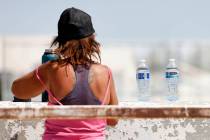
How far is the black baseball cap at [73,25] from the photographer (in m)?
3.12

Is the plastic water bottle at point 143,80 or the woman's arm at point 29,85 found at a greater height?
the woman's arm at point 29,85

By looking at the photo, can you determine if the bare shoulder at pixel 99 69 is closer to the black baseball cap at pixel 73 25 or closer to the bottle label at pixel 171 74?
the black baseball cap at pixel 73 25

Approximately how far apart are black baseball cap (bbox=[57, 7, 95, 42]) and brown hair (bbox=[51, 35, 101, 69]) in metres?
0.03

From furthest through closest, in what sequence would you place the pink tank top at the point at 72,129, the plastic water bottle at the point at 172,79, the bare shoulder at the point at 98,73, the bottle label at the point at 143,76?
the bottle label at the point at 143,76, the plastic water bottle at the point at 172,79, the bare shoulder at the point at 98,73, the pink tank top at the point at 72,129

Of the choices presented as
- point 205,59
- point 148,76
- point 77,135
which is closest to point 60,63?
point 77,135

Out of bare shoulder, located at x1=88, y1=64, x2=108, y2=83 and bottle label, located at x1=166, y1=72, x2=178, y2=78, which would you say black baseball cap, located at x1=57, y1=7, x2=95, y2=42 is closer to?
bare shoulder, located at x1=88, y1=64, x2=108, y2=83

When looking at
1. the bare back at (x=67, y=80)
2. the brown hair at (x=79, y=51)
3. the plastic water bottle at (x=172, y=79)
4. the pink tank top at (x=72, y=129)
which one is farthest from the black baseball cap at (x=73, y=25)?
the plastic water bottle at (x=172, y=79)

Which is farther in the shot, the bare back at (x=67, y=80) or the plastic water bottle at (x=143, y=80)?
the plastic water bottle at (x=143, y=80)

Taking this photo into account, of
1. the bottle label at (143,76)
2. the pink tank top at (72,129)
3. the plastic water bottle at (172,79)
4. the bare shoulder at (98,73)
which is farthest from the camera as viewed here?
the bottle label at (143,76)

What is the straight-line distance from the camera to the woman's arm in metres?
3.05

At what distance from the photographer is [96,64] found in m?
3.10

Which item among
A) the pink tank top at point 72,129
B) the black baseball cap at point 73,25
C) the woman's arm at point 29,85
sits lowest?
the pink tank top at point 72,129

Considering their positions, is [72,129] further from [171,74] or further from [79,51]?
[171,74]

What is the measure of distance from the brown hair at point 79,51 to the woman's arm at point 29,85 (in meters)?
0.11
